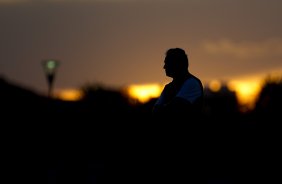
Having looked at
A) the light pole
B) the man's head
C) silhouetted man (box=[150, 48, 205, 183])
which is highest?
the light pole

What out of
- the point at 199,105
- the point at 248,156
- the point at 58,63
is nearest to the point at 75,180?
the point at 248,156

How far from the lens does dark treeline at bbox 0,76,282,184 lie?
6.62 metres

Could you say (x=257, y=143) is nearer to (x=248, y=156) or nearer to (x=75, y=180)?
(x=248, y=156)

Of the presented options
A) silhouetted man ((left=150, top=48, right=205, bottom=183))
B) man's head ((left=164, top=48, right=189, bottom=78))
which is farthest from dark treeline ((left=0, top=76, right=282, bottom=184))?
man's head ((left=164, top=48, right=189, bottom=78))

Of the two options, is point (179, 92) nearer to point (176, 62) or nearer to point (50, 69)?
point (176, 62)

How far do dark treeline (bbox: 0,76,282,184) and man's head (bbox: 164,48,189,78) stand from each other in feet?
1.32

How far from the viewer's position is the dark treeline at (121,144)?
662cm

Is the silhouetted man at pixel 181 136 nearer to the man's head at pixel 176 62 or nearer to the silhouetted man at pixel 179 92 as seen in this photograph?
the silhouetted man at pixel 179 92

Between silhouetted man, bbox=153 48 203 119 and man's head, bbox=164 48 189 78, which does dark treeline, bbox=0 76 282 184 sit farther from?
man's head, bbox=164 48 189 78

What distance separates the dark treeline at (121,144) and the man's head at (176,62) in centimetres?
40

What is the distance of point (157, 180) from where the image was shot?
675cm

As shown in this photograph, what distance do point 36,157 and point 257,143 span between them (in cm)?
728

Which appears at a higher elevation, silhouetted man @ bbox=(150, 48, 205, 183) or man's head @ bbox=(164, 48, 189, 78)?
man's head @ bbox=(164, 48, 189, 78)

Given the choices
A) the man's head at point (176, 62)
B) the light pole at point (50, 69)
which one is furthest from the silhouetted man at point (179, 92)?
the light pole at point (50, 69)
